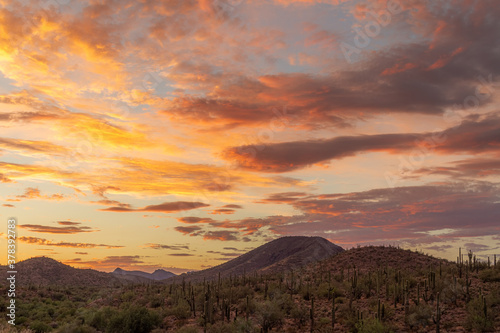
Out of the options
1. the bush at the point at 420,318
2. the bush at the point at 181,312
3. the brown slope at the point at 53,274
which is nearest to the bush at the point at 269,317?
the bush at the point at 181,312

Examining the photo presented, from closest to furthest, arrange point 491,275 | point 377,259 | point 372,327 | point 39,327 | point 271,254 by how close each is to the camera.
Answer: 1. point 372,327
2. point 491,275
3. point 39,327
4. point 377,259
5. point 271,254

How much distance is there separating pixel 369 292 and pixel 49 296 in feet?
159

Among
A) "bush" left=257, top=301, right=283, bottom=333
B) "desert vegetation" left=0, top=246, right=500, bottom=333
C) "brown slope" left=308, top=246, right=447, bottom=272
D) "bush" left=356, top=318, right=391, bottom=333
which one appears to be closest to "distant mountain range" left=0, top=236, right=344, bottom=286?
"brown slope" left=308, top=246, right=447, bottom=272

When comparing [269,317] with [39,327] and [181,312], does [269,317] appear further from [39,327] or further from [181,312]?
[39,327]

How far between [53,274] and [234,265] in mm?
64595

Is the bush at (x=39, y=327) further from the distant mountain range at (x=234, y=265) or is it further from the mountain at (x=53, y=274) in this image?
the mountain at (x=53, y=274)

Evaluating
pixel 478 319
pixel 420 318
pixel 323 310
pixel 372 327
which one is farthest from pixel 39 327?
pixel 478 319

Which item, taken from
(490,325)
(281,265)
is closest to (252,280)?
(490,325)

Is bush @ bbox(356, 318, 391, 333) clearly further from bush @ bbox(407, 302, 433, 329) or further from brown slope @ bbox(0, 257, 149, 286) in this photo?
brown slope @ bbox(0, 257, 149, 286)

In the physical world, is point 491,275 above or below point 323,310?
above

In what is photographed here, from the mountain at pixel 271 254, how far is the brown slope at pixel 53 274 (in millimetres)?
29779

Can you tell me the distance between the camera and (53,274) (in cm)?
10825

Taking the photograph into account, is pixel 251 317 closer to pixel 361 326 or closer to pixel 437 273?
pixel 361 326

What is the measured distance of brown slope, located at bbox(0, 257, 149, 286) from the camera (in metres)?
102
